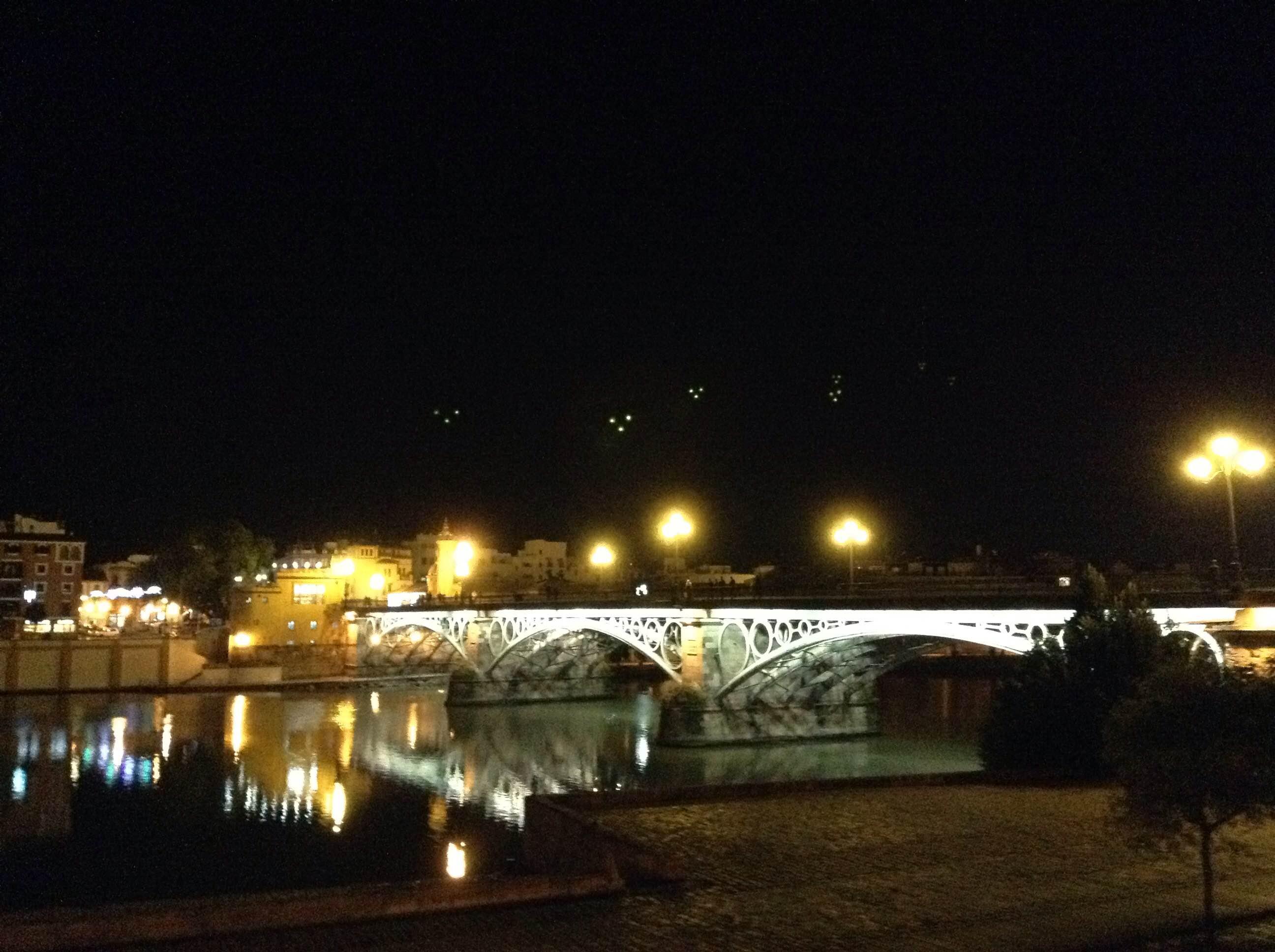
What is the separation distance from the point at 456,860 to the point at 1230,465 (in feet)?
60.3

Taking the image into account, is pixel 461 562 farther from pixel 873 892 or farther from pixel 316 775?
pixel 873 892

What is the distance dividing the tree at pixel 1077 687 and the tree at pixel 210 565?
249ft

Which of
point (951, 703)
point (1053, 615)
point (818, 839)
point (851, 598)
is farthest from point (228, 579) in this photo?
point (818, 839)

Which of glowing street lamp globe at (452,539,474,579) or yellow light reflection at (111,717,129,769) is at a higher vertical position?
glowing street lamp globe at (452,539,474,579)

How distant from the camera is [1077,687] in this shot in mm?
23625

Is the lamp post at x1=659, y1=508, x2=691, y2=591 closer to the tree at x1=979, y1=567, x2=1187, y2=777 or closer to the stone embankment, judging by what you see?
the tree at x1=979, y1=567, x2=1187, y2=777

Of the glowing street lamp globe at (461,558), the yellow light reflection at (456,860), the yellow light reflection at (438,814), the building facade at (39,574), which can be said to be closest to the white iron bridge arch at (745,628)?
the yellow light reflection at (438,814)

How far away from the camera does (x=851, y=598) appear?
3494 cm

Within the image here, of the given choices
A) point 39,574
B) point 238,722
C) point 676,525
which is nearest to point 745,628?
point 676,525

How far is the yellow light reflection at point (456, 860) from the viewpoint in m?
22.2

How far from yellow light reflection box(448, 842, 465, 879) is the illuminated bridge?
1452 centimetres

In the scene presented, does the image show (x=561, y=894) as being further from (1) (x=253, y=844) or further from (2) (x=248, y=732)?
(2) (x=248, y=732)

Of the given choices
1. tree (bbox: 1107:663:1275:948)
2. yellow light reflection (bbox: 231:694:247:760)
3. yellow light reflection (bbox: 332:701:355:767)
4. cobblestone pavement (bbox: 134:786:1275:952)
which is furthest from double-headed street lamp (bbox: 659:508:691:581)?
tree (bbox: 1107:663:1275:948)

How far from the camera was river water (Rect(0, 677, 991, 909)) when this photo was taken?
2370 cm
